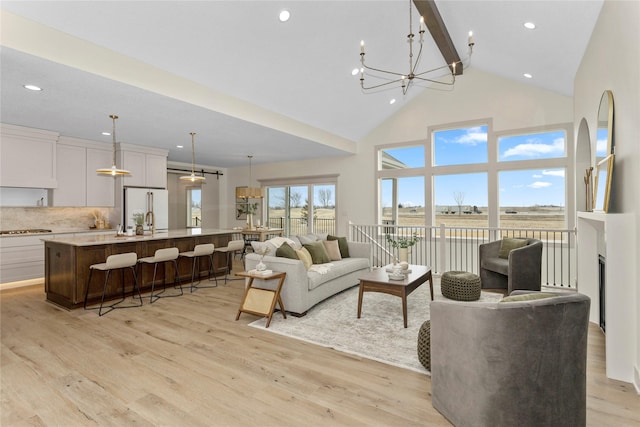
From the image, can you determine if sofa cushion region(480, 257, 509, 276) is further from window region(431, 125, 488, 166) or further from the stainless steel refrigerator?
the stainless steel refrigerator

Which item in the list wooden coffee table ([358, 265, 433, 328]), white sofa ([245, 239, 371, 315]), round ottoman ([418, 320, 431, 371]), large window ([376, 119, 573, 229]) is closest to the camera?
round ottoman ([418, 320, 431, 371])

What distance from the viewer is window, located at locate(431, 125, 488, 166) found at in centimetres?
666

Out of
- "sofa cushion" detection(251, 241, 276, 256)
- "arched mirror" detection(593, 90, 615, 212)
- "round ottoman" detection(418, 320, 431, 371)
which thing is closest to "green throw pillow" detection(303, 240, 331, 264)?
"sofa cushion" detection(251, 241, 276, 256)

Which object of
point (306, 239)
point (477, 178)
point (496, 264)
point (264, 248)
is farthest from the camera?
point (477, 178)

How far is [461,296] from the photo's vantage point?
4.21 meters

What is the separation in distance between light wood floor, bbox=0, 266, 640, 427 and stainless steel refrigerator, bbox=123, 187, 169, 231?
3.33m

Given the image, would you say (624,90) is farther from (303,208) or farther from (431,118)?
(303,208)

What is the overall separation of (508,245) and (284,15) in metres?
4.47

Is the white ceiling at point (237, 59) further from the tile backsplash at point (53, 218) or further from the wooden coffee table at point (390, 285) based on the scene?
the wooden coffee table at point (390, 285)

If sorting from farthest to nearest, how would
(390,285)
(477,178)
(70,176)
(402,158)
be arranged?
(402,158)
(477,178)
(70,176)
(390,285)

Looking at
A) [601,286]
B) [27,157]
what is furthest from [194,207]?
[601,286]

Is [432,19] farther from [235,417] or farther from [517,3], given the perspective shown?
[235,417]

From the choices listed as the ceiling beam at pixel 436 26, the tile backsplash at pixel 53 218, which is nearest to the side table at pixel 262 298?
the ceiling beam at pixel 436 26

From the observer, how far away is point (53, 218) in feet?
20.7
